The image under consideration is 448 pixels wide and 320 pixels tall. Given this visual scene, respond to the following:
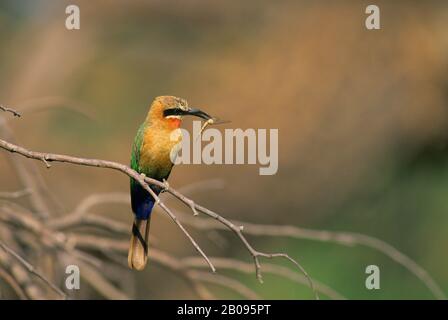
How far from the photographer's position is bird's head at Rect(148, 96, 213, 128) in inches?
83.1

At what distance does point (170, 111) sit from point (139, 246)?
442 millimetres

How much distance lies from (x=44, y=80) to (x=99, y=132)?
43 cm

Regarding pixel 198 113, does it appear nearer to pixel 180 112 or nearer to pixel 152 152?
pixel 180 112

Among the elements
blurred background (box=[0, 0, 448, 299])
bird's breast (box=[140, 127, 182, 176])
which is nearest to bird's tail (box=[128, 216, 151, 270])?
bird's breast (box=[140, 127, 182, 176])

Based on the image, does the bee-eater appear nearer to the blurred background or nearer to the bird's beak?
the bird's beak

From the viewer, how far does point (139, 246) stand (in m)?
2.25

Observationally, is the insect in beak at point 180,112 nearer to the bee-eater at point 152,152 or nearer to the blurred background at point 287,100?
the bee-eater at point 152,152

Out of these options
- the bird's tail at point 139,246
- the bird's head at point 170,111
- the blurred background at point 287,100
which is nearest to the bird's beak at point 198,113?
the bird's head at point 170,111

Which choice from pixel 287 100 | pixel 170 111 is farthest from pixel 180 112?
pixel 287 100

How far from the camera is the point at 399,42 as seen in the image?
4.74 meters

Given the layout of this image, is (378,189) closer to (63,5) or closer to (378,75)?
(378,75)

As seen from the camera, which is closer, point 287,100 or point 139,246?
point 139,246

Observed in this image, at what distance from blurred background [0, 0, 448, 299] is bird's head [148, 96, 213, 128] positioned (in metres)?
1.70

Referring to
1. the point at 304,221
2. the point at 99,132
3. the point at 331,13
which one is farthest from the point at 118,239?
the point at 331,13
